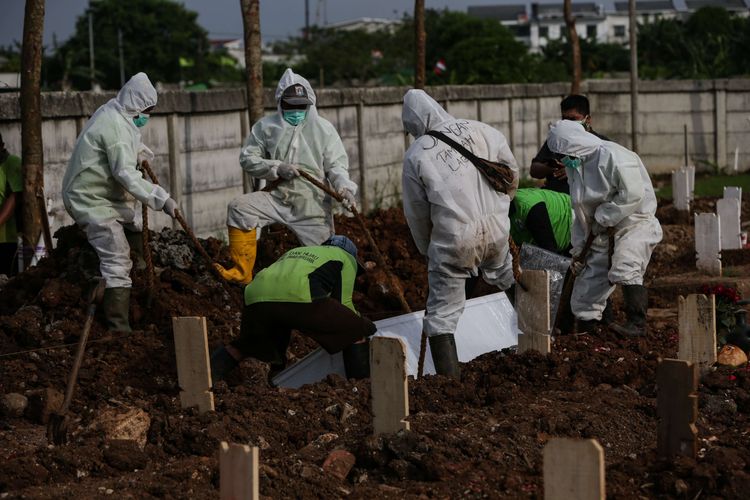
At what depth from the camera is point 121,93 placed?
29.8ft

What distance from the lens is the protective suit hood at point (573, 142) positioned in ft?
28.7

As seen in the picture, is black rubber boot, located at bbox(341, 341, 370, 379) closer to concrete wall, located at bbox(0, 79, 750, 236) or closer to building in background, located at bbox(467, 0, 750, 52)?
concrete wall, located at bbox(0, 79, 750, 236)

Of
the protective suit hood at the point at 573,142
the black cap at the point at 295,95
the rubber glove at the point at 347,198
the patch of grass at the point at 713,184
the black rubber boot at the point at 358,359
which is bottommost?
the patch of grass at the point at 713,184

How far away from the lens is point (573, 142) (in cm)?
873

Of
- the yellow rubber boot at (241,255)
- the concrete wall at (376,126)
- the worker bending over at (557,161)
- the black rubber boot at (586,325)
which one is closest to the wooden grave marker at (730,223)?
the worker bending over at (557,161)

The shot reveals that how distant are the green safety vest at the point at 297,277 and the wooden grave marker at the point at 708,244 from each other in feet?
15.0

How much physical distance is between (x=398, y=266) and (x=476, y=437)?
222 inches

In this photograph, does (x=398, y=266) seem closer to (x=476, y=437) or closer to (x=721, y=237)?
(x=721, y=237)

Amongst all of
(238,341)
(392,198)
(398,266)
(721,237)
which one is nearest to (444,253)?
(238,341)

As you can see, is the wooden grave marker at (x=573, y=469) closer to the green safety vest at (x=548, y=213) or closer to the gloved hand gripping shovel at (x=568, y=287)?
the gloved hand gripping shovel at (x=568, y=287)

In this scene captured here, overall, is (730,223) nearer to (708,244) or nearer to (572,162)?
(708,244)

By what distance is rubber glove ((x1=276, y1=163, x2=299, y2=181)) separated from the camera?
962 cm

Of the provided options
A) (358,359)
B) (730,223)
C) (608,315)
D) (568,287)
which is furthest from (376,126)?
(358,359)

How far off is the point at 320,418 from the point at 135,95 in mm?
3199
